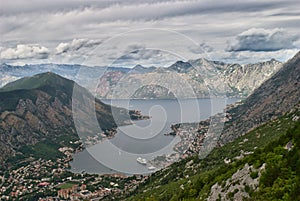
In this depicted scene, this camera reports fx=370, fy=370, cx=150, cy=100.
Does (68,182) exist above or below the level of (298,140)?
below

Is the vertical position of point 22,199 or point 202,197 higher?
point 202,197

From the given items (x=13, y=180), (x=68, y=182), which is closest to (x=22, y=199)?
(x=68, y=182)

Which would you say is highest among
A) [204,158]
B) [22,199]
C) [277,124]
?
[277,124]

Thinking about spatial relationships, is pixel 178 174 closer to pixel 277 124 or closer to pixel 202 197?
pixel 277 124

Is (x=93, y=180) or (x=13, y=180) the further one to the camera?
(x=13, y=180)

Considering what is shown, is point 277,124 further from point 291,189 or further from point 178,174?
point 291,189

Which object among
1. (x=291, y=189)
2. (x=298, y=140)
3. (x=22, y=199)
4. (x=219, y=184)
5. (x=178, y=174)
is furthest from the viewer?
(x=22, y=199)

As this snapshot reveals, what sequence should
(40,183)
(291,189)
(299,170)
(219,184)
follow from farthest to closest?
(40,183)
(219,184)
(299,170)
(291,189)

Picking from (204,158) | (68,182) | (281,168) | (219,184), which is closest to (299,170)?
(281,168)

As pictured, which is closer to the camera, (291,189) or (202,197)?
(291,189)
